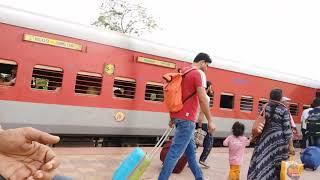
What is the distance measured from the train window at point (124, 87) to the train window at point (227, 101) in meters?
3.34

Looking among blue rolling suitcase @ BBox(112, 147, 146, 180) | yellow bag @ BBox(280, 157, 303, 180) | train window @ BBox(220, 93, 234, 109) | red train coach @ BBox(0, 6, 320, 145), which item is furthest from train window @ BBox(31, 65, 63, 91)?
train window @ BBox(220, 93, 234, 109)

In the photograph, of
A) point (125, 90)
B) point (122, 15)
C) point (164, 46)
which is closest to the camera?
point (125, 90)

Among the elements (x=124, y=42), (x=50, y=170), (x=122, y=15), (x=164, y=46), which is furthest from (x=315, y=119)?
(x=122, y=15)

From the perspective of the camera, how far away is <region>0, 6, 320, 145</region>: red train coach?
7605 mm

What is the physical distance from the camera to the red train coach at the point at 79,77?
7.61m

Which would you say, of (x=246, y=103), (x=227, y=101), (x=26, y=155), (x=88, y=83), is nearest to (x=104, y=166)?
(x=88, y=83)

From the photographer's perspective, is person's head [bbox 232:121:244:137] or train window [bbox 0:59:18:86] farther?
train window [bbox 0:59:18:86]

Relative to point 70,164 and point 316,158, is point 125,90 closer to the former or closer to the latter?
point 70,164

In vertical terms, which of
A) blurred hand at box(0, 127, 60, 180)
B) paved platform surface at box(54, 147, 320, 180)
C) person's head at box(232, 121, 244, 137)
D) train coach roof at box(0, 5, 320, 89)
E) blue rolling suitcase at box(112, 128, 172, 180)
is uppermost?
train coach roof at box(0, 5, 320, 89)

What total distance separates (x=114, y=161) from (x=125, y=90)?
8.23 ft

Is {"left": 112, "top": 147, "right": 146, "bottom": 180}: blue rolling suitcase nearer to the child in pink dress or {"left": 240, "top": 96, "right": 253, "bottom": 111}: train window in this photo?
the child in pink dress

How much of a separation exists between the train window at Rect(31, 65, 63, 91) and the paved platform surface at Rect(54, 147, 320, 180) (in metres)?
1.30

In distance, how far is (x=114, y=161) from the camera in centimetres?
711

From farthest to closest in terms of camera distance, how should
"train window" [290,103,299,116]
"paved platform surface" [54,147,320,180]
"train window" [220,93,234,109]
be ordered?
"train window" [290,103,299,116] < "train window" [220,93,234,109] < "paved platform surface" [54,147,320,180]
